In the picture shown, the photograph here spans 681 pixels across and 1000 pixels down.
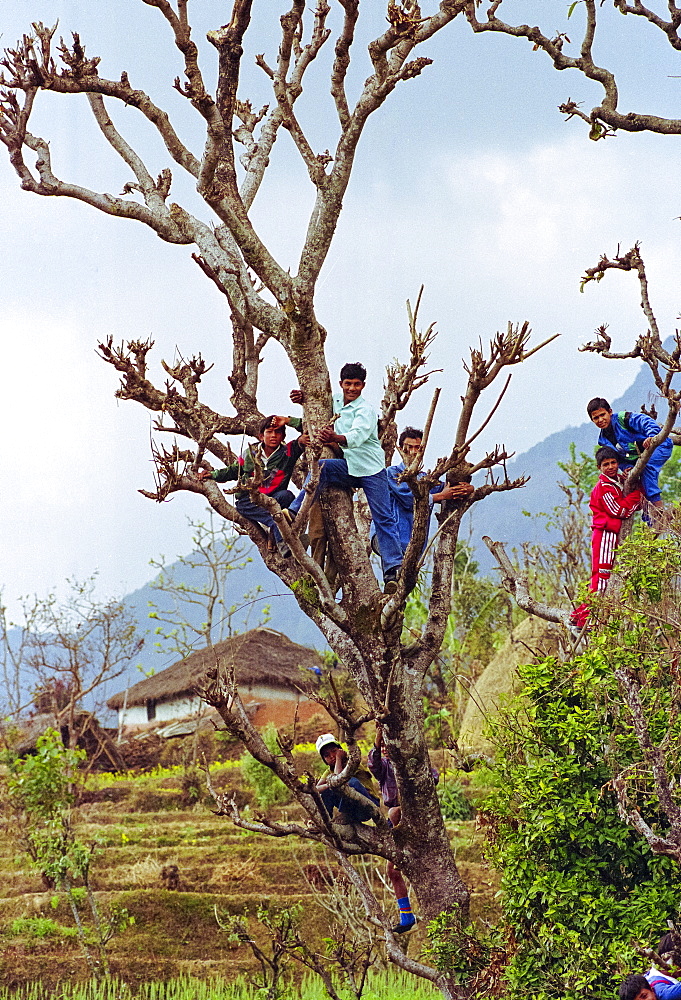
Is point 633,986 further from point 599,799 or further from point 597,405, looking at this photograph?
point 597,405

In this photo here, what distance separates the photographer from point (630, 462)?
23.3ft

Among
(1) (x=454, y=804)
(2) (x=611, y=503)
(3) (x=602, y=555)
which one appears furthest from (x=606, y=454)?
(1) (x=454, y=804)

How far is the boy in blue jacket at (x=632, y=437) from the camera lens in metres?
6.79

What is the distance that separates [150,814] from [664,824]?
12.0 m

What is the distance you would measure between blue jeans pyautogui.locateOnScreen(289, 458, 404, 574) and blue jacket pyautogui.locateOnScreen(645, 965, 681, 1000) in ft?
7.99

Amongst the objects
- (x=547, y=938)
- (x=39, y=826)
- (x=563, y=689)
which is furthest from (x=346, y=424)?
(x=39, y=826)

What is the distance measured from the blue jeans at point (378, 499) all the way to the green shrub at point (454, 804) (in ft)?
23.3

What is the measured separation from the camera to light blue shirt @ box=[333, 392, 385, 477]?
539 centimetres

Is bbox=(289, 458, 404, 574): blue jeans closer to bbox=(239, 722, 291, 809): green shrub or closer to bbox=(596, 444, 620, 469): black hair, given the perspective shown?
bbox=(596, 444, 620, 469): black hair

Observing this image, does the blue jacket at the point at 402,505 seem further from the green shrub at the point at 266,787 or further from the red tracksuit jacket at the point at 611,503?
the green shrub at the point at 266,787

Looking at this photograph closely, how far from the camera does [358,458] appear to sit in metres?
5.45

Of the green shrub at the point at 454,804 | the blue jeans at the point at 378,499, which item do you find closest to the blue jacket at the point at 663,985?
the blue jeans at the point at 378,499

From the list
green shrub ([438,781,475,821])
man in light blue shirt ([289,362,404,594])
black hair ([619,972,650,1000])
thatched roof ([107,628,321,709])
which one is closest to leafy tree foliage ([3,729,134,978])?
green shrub ([438,781,475,821])

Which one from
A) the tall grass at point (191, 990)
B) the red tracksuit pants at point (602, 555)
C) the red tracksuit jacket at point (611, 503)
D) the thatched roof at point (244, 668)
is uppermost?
the thatched roof at point (244, 668)
